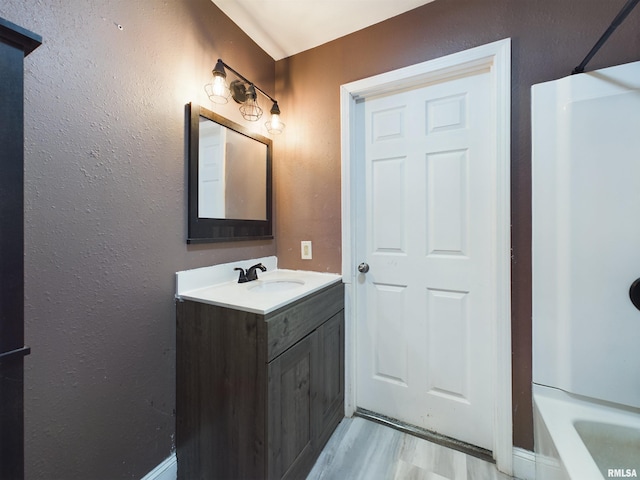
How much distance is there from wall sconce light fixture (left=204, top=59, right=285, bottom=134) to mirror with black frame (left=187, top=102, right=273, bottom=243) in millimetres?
100

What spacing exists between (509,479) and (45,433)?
1882 mm

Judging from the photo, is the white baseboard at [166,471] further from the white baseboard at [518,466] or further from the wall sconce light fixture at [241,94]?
the wall sconce light fixture at [241,94]

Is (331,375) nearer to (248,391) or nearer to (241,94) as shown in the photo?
(248,391)

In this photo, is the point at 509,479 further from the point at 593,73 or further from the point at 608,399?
the point at 593,73

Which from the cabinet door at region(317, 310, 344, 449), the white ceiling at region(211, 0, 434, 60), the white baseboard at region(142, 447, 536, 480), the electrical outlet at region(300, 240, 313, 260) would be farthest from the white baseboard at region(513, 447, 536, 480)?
the white ceiling at region(211, 0, 434, 60)

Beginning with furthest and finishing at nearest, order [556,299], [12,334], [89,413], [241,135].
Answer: [241,135] < [556,299] < [89,413] < [12,334]

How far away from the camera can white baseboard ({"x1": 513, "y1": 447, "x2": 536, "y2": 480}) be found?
122 centimetres

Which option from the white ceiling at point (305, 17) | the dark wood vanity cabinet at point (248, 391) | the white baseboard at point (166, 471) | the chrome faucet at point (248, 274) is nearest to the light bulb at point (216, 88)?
the white ceiling at point (305, 17)

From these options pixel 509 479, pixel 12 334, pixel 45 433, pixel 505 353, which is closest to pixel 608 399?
pixel 505 353

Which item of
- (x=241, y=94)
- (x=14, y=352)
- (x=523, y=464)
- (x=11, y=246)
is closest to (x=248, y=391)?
(x=14, y=352)

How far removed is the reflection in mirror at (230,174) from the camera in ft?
4.36

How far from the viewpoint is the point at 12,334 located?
0.59m

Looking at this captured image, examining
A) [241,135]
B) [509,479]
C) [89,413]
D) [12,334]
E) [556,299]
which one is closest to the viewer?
[12,334]

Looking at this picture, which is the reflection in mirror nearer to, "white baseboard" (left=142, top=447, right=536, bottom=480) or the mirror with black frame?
the mirror with black frame
